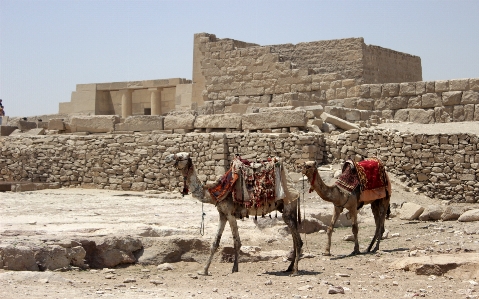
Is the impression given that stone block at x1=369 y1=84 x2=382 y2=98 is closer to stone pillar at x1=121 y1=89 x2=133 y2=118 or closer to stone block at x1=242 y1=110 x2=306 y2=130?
stone block at x1=242 y1=110 x2=306 y2=130

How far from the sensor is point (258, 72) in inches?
851

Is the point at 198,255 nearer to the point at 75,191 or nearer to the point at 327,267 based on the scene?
the point at 327,267

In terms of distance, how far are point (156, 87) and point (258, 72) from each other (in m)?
5.94

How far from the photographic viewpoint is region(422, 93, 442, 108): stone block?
1897 centimetres

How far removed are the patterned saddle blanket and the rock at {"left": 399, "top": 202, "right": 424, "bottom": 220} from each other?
570 cm

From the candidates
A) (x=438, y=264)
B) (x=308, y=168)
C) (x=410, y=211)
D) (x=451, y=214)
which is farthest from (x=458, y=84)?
(x=438, y=264)

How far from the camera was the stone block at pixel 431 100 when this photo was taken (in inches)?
747

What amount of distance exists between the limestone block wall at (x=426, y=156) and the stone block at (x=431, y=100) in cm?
298

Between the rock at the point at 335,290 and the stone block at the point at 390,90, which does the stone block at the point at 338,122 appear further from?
the rock at the point at 335,290

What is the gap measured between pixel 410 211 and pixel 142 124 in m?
8.05

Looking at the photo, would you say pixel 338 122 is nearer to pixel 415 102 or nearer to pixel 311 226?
pixel 415 102

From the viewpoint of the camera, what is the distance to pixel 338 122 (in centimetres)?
1783

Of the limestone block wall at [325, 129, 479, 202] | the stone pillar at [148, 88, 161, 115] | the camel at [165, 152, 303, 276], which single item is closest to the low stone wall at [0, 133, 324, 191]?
the limestone block wall at [325, 129, 479, 202]

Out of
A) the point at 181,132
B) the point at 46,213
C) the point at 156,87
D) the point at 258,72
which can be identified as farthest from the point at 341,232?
the point at 156,87
